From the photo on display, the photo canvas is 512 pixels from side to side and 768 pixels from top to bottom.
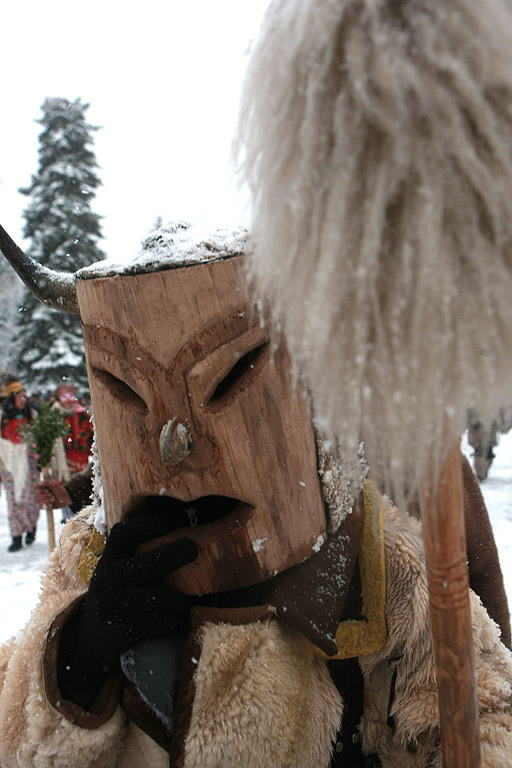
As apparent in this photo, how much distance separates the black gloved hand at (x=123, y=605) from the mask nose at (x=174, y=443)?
0.62 feet

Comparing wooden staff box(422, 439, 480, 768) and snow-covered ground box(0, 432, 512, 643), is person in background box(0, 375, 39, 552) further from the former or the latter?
wooden staff box(422, 439, 480, 768)

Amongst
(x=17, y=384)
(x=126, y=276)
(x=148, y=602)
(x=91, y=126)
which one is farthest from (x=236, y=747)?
(x=91, y=126)

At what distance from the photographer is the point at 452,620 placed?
2.83ft

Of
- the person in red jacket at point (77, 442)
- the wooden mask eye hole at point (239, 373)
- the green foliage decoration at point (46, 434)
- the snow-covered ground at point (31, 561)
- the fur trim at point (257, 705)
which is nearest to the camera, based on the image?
the fur trim at point (257, 705)

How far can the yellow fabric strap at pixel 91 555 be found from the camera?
1470mm

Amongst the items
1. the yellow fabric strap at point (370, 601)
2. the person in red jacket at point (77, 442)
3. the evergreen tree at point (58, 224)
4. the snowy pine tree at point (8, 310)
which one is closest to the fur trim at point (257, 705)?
the yellow fabric strap at point (370, 601)

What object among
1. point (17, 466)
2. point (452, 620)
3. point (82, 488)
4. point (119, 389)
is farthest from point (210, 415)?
point (17, 466)

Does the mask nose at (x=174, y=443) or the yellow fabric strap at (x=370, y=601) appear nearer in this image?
the mask nose at (x=174, y=443)

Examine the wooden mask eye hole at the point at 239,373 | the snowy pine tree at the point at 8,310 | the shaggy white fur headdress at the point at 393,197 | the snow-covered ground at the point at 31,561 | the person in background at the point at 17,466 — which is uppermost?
the snowy pine tree at the point at 8,310

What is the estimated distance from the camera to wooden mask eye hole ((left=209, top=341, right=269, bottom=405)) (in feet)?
3.86

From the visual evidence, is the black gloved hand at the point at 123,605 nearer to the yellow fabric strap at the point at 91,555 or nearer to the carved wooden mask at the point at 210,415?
the carved wooden mask at the point at 210,415

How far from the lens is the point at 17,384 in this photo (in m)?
7.45

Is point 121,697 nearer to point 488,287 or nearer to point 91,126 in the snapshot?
point 488,287

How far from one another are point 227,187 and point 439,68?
12.7 inches
